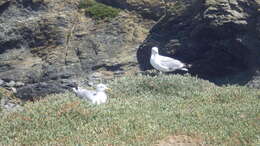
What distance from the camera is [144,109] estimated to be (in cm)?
1616

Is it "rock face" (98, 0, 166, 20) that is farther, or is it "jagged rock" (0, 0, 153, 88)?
"rock face" (98, 0, 166, 20)

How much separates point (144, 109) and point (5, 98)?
22.9 ft

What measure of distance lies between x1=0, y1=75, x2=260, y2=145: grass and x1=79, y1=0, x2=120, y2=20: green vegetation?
21.4 ft

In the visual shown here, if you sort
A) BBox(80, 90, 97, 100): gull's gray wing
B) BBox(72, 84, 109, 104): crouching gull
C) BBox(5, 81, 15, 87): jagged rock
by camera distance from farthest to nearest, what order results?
BBox(5, 81, 15, 87): jagged rock < BBox(80, 90, 97, 100): gull's gray wing < BBox(72, 84, 109, 104): crouching gull

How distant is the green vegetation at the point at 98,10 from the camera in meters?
24.6

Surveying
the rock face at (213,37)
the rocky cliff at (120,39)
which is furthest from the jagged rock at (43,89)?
the rock face at (213,37)

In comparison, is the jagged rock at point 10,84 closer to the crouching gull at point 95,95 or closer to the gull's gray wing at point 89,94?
the crouching gull at point 95,95

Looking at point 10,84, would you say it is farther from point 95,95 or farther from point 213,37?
point 213,37

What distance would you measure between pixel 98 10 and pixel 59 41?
6.61ft

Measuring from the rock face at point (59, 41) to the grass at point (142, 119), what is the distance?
500 centimetres

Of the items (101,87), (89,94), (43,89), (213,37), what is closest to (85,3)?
(43,89)

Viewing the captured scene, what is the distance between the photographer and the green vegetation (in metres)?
24.6

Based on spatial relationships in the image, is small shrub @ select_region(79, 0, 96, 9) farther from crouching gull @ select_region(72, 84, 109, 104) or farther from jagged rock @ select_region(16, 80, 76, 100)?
crouching gull @ select_region(72, 84, 109, 104)

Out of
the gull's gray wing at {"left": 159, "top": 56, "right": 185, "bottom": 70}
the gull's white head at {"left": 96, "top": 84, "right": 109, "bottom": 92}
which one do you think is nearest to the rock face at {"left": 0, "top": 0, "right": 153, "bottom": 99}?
the gull's gray wing at {"left": 159, "top": 56, "right": 185, "bottom": 70}
